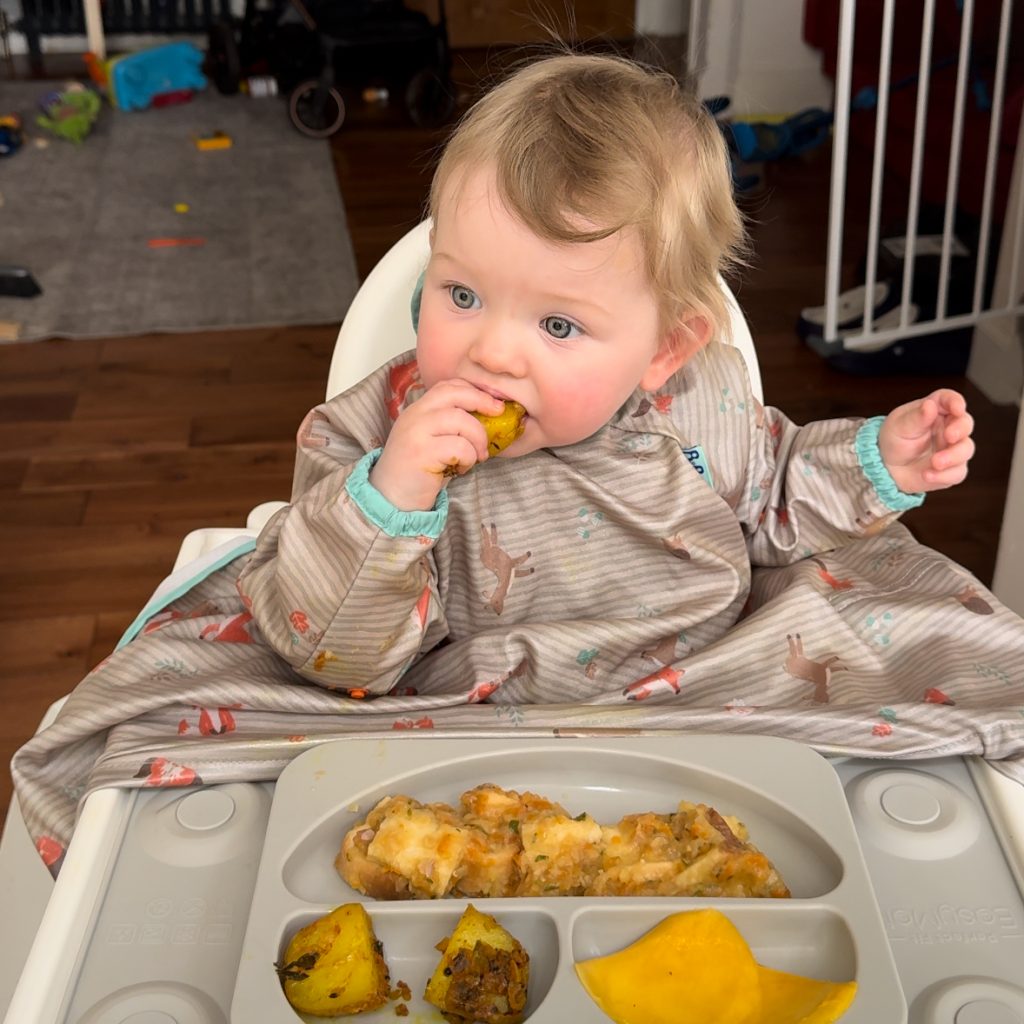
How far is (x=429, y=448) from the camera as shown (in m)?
0.74

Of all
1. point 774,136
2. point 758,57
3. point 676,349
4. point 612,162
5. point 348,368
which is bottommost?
point 774,136

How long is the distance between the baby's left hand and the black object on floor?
2.12 meters

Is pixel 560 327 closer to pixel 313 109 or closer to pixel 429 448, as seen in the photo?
pixel 429 448

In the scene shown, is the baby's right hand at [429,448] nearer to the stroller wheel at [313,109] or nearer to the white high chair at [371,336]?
the white high chair at [371,336]

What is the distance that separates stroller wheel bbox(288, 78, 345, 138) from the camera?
11.2 ft

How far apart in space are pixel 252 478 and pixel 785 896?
1570mm

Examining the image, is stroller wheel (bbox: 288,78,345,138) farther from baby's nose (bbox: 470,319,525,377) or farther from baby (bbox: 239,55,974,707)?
baby's nose (bbox: 470,319,525,377)

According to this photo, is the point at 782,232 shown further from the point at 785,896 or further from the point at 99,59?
the point at 785,896

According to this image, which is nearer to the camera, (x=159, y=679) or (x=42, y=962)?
(x=42, y=962)

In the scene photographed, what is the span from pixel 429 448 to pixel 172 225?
240 cm

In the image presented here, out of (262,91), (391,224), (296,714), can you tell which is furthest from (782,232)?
(296,714)

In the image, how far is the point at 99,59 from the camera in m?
3.70

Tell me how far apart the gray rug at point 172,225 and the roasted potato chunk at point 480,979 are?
2.09m

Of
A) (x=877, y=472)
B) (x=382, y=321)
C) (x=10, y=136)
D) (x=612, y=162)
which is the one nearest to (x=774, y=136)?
(x=10, y=136)
